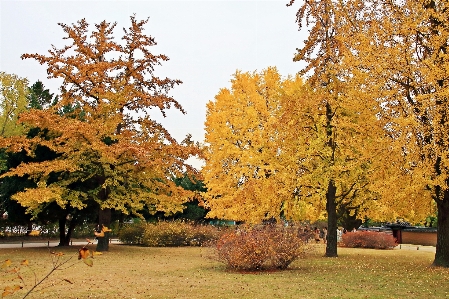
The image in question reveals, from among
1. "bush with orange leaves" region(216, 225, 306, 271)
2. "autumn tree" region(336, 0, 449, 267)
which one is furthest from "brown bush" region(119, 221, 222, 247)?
"autumn tree" region(336, 0, 449, 267)

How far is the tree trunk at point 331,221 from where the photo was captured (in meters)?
20.9

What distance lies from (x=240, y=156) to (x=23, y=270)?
1370 centimetres

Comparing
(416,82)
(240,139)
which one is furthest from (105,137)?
(416,82)

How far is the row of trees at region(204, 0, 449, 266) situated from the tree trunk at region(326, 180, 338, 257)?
1.7 inches

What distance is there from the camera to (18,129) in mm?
37062

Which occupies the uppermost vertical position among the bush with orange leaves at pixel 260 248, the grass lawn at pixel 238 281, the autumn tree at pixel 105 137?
the autumn tree at pixel 105 137

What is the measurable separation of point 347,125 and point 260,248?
5749 millimetres

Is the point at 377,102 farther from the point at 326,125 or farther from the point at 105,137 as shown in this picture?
the point at 105,137

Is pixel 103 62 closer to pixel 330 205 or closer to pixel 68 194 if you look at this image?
pixel 68 194

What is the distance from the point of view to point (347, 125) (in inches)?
675

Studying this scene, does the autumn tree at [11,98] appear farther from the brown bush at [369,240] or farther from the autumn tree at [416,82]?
the autumn tree at [416,82]

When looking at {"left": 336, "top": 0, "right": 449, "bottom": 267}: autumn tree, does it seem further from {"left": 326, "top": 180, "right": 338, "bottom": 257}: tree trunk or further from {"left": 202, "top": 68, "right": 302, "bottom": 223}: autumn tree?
{"left": 202, "top": 68, "right": 302, "bottom": 223}: autumn tree

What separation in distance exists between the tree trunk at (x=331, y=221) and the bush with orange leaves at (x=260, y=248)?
5.57 m

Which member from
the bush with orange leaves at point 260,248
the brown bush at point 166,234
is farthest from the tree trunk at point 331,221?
the brown bush at point 166,234
